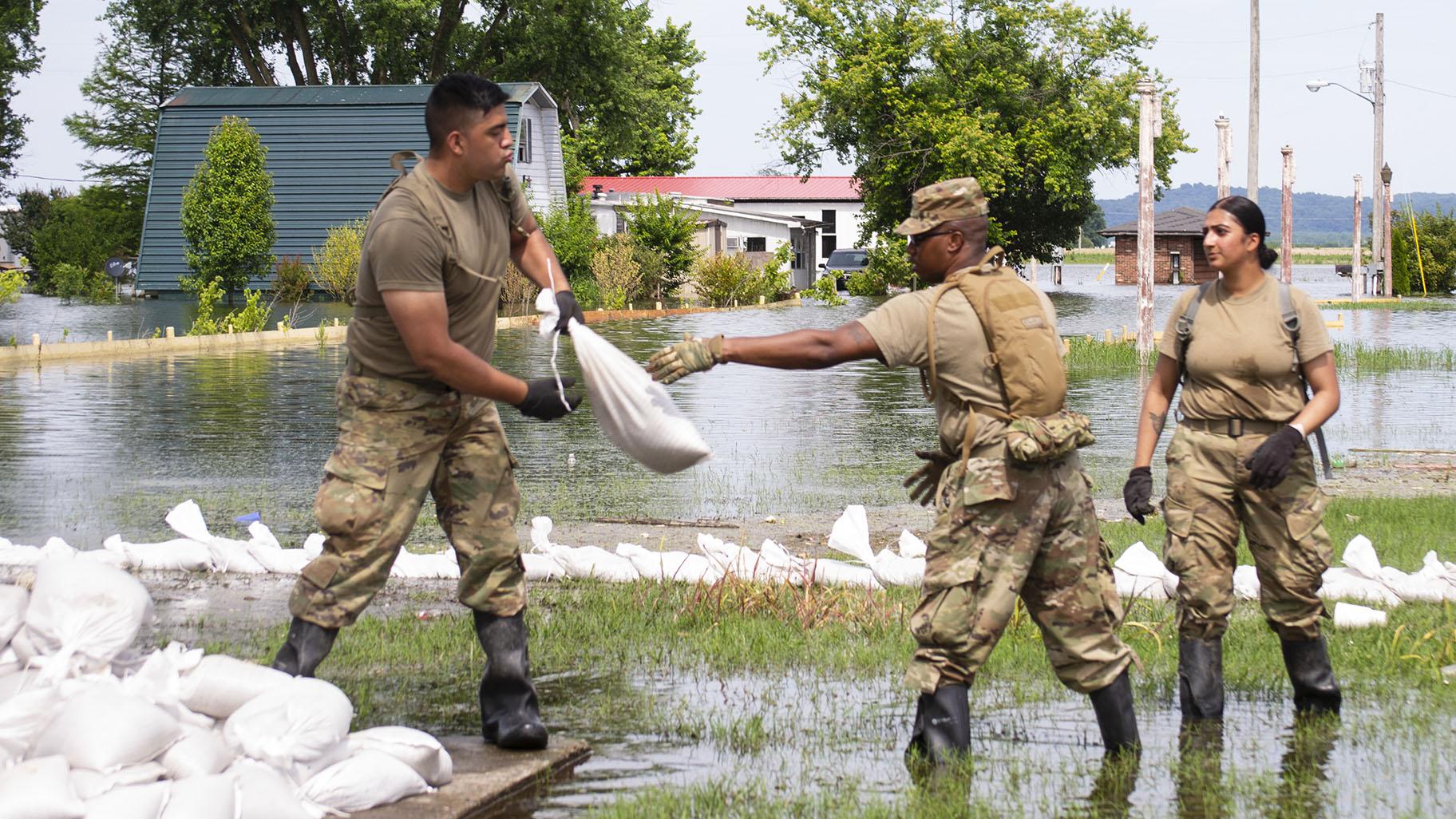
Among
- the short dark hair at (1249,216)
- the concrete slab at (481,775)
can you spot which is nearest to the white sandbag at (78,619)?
the concrete slab at (481,775)

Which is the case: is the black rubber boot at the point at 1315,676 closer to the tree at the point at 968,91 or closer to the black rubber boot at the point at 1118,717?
the black rubber boot at the point at 1118,717

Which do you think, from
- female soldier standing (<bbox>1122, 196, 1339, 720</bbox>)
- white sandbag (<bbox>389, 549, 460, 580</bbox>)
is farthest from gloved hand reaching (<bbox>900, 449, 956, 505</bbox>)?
white sandbag (<bbox>389, 549, 460, 580</bbox>)

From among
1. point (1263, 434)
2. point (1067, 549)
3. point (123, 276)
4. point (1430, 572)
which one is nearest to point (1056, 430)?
point (1067, 549)

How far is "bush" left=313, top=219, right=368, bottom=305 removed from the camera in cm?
3625

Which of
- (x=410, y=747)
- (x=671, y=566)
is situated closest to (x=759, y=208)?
(x=671, y=566)

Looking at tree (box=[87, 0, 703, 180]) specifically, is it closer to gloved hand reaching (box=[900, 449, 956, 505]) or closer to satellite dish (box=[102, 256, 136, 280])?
satellite dish (box=[102, 256, 136, 280])

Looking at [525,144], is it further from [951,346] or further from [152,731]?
[152,731]

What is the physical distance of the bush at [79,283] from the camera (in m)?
43.2

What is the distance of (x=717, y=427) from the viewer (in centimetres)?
1614

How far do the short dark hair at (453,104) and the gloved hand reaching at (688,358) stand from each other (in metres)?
0.95

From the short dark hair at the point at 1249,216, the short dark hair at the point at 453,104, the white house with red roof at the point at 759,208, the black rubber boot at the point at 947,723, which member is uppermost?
the white house with red roof at the point at 759,208

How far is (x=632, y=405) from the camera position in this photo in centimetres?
505

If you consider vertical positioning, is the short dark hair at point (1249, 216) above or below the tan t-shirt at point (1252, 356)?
above

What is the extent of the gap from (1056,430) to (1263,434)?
3.86 ft
